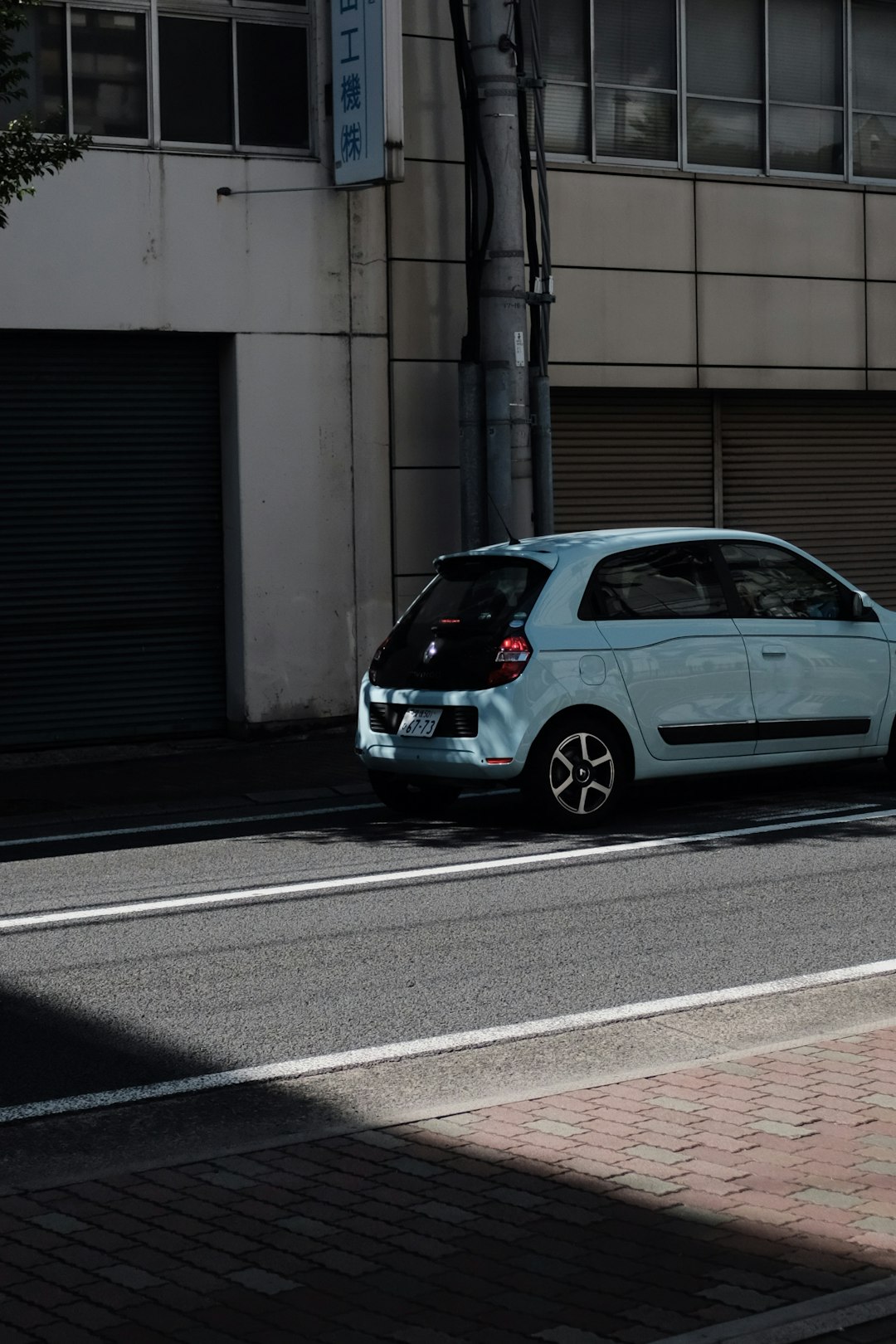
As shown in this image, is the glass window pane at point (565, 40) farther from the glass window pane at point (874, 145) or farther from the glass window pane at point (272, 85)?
the glass window pane at point (874, 145)

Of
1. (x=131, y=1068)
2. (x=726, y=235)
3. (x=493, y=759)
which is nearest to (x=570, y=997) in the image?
(x=131, y=1068)

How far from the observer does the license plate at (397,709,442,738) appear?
10910mm

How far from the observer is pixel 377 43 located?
1602 cm

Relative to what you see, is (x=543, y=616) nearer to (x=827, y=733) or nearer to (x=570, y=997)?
(x=827, y=733)

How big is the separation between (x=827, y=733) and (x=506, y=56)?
22.9 ft

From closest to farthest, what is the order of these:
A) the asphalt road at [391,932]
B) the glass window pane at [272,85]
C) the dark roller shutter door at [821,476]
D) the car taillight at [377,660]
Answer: the asphalt road at [391,932], the car taillight at [377,660], the glass window pane at [272,85], the dark roller shutter door at [821,476]

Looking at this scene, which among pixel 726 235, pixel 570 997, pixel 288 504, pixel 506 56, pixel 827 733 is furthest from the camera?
pixel 726 235

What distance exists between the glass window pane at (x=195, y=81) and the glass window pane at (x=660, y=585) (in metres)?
7.28

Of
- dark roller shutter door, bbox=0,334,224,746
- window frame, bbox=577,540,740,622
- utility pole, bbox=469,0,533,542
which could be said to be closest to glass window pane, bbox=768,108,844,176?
utility pole, bbox=469,0,533,542

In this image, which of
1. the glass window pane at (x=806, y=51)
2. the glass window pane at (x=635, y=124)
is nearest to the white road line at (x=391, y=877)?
the glass window pane at (x=635, y=124)

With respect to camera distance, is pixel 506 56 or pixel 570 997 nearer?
pixel 570 997

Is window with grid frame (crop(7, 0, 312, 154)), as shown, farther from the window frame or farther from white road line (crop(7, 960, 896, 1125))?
white road line (crop(7, 960, 896, 1125))

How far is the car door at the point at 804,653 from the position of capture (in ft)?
37.9

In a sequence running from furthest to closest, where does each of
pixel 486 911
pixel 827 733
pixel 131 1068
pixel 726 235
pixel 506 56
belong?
pixel 726 235 → pixel 506 56 → pixel 827 733 → pixel 486 911 → pixel 131 1068
